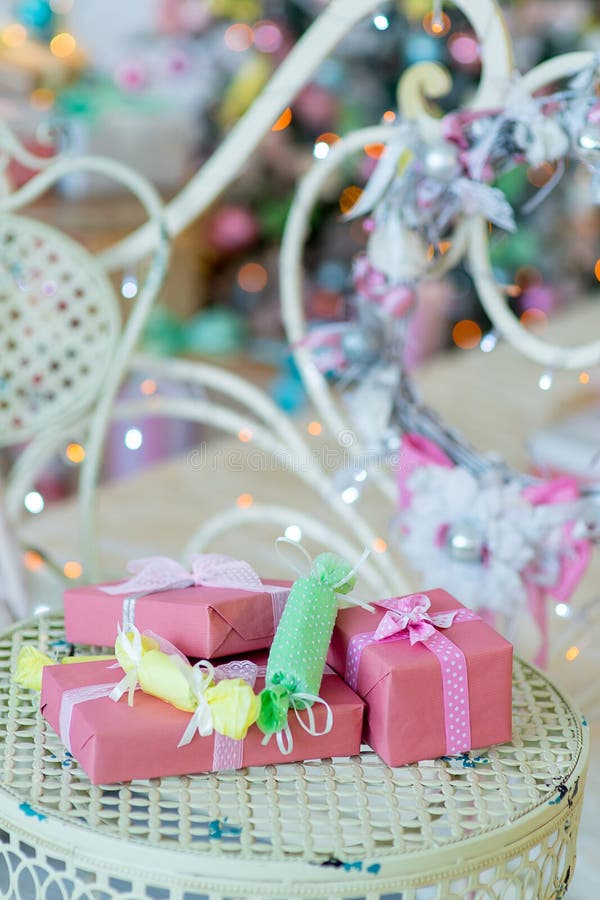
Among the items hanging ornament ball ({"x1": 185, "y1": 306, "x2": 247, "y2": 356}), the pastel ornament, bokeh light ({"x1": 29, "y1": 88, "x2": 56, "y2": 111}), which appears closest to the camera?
the pastel ornament

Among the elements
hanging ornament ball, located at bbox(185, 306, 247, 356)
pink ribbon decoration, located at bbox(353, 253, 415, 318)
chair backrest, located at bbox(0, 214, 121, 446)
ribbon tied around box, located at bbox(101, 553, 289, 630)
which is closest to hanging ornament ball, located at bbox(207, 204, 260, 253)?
hanging ornament ball, located at bbox(185, 306, 247, 356)

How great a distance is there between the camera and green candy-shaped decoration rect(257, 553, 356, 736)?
2.74ft

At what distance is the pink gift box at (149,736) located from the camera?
0.80 m

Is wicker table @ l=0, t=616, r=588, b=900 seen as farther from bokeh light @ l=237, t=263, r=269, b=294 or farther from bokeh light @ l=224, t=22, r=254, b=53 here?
bokeh light @ l=237, t=263, r=269, b=294

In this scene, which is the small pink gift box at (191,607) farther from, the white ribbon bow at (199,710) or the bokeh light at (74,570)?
the bokeh light at (74,570)

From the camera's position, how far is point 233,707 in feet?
2.66

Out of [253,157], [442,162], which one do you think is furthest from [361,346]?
[253,157]

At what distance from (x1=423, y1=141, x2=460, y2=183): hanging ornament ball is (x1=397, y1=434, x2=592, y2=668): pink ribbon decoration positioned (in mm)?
306

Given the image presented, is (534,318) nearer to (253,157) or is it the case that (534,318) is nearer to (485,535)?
(253,157)

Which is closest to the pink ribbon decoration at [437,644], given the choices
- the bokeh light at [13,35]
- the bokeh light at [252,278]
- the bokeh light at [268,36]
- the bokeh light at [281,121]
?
the bokeh light at [281,121]

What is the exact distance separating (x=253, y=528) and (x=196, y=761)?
1.25 meters

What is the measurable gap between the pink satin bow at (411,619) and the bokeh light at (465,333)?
2.92m

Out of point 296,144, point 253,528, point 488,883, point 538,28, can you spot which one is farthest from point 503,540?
point 538,28

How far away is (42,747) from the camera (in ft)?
2.80
